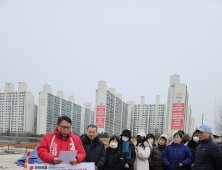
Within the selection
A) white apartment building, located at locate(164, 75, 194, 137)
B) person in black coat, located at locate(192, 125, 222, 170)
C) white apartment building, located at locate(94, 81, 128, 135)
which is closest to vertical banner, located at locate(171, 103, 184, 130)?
white apartment building, located at locate(164, 75, 194, 137)

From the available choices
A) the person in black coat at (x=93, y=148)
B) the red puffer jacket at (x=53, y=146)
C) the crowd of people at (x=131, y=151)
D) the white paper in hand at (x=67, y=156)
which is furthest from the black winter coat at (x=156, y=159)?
the white paper in hand at (x=67, y=156)

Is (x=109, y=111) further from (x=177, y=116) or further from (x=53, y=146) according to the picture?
(x=53, y=146)

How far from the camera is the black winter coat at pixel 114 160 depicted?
11.1 feet

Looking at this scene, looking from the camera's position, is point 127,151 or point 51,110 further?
point 51,110

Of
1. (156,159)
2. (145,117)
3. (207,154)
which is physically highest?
(207,154)

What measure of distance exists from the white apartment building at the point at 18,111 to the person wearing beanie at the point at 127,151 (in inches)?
1664

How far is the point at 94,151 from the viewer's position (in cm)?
299

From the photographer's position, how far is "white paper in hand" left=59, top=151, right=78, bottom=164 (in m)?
2.12

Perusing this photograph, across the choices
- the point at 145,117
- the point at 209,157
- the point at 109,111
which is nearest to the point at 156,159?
A: the point at 209,157

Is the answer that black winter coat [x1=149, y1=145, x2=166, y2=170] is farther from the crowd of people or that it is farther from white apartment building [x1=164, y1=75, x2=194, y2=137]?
white apartment building [x1=164, y1=75, x2=194, y2=137]

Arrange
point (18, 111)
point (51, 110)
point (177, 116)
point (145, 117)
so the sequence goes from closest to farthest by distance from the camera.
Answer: point (177, 116) → point (18, 111) → point (51, 110) → point (145, 117)

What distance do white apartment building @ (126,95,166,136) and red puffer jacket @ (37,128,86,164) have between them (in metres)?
50.4

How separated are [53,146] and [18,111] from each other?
4466cm

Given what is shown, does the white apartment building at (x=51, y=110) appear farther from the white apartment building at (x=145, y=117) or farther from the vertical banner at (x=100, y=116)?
the white apartment building at (x=145, y=117)
